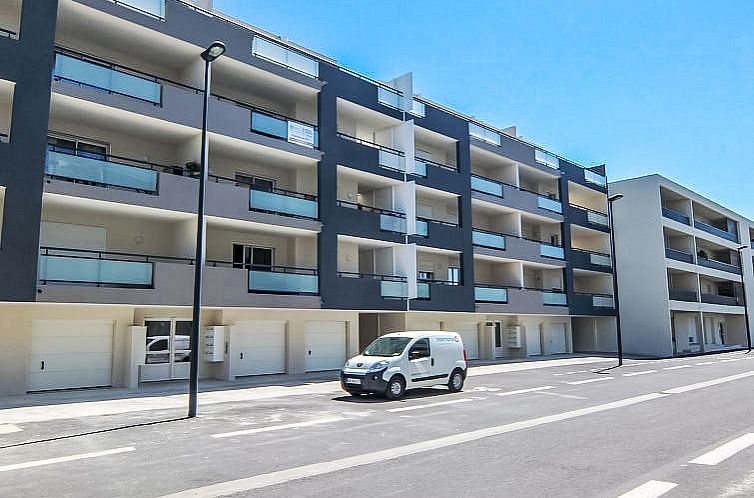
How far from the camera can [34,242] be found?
14797 mm

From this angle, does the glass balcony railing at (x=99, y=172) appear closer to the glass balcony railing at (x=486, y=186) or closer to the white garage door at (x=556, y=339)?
the glass balcony railing at (x=486, y=186)

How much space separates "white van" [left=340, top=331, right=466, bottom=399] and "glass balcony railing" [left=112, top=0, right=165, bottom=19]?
12.6m

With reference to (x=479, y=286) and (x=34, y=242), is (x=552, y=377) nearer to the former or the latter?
(x=479, y=286)

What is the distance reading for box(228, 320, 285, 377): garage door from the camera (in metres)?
20.7

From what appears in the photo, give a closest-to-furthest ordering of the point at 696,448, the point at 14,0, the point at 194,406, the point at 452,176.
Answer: the point at 696,448 → the point at 194,406 → the point at 14,0 → the point at 452,176

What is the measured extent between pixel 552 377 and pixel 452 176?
11840 mm

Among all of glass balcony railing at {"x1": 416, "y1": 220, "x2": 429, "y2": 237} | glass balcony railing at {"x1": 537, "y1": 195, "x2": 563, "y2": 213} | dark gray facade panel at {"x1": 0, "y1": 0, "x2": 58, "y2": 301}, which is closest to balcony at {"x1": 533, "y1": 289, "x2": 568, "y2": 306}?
glass balcony railing at {"x1": 537, "y1": 195, "x2": 563, "y2": 213}

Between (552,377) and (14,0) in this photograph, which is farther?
(552,377)

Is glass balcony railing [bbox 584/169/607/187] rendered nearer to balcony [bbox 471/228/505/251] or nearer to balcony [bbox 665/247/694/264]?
balcony [bbox 665/247/694/264]

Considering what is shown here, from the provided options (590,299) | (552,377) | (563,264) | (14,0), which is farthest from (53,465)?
(590,299)

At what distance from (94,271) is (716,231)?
52.4 metres

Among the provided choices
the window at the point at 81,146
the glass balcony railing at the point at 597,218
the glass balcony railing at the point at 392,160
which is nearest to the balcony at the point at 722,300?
the glass balcony railing at the point at 597,218

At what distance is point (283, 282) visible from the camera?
20.3 m

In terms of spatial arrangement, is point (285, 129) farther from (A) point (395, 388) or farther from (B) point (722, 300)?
(B) point (722, 300)
